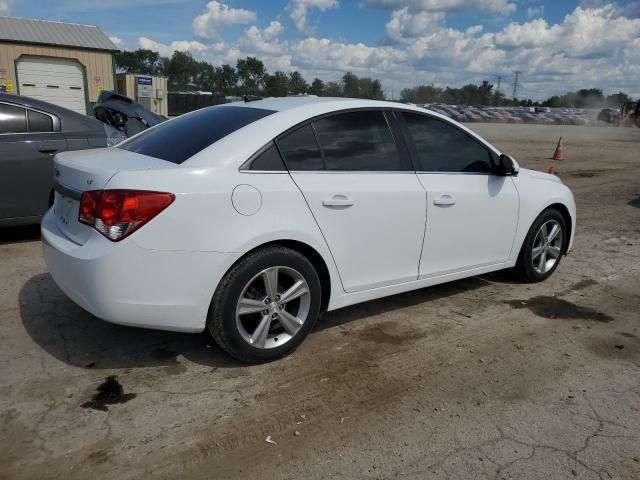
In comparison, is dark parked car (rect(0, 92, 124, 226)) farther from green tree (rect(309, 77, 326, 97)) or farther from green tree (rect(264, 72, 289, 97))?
green tree (rect(264, 72, 289, 97))

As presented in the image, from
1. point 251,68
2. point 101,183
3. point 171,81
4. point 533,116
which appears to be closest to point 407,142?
point 101,183

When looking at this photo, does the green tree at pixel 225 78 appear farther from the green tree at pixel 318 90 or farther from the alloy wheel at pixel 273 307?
the alloy wheel at pixel 273 307

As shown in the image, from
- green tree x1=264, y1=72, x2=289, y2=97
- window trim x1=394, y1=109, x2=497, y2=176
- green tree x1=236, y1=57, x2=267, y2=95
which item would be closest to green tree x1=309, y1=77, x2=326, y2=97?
window trim x1=394, y1=109, x2=497, y2=176

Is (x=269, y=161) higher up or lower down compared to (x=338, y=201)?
higher up

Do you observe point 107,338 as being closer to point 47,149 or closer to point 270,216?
point 270,216

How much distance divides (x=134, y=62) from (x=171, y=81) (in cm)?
994

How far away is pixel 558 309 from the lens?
4.70 metres

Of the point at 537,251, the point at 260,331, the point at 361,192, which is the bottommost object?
the point at 260,331

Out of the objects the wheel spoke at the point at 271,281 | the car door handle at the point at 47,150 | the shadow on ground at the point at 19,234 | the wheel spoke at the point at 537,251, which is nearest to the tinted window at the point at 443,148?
the wheel spoke at the point at 537,251

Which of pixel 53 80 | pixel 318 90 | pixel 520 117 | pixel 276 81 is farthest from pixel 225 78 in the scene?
pixel 318 90

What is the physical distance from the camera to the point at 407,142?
409 cm

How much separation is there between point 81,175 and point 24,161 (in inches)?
119

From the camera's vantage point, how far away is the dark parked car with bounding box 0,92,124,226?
5652 millimetres

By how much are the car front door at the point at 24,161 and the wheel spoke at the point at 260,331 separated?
142 inches
